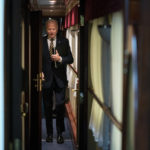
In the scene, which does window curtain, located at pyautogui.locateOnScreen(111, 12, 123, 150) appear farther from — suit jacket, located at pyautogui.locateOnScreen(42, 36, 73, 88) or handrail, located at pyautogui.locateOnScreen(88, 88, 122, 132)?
suit jacket, located at pyautogui.locateOnScreen(42, 36, 73, 88)

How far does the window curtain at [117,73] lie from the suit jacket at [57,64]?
243 centimetres

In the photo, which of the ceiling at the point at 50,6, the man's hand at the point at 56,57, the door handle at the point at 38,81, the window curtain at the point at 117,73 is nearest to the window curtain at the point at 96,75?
the window curtain at the point at 117,73

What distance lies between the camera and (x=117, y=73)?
6.84ft

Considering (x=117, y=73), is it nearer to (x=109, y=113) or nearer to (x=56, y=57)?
(x=109, y=113)

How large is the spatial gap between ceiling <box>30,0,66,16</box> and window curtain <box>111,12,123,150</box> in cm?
452

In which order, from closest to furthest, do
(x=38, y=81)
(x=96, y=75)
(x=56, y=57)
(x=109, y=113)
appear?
(x=109, y=113) → (x=96, y=75) → (x=38, y=81) → (x=56, y=57)

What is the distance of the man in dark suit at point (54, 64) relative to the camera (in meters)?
4.58

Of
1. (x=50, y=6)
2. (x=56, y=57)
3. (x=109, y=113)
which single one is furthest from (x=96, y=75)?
(x=50, y=6)

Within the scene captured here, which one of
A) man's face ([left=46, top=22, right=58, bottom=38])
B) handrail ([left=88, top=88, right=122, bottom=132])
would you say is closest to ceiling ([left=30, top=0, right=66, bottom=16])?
man's face ([left=46, top=22, right=58, bottom=38])

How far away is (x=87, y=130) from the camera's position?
3662mm

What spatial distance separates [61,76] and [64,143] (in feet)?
3.33

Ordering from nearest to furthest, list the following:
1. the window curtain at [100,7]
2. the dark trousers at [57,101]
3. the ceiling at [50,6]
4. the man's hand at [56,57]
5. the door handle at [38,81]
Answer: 1. the window curtain at [100,7]
2. the door handle at [38,81]
3. the man's hand at [56,57]
4. the dark trousers at [57,101]
5. the ceiling at [50,6]

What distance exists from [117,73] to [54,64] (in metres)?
2.60

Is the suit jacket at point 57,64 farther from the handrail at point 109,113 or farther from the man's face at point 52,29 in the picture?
the handrail at point 109,113
